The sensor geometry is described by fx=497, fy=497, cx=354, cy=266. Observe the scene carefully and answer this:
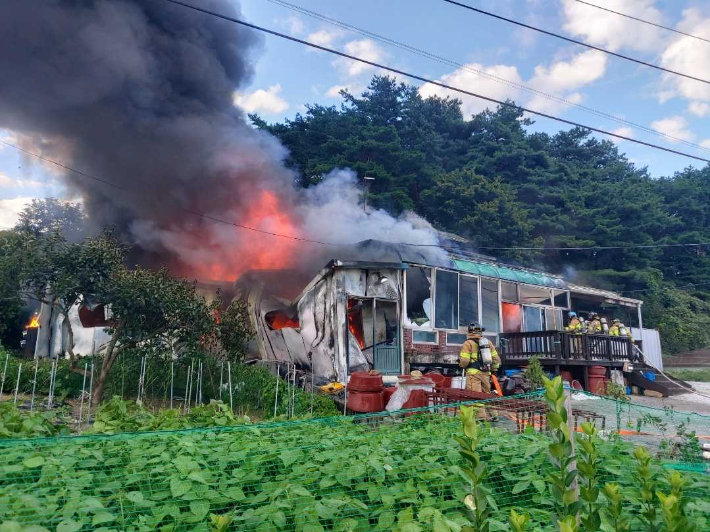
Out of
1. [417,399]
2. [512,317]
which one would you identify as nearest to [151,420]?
[417,399]

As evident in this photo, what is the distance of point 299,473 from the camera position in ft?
11.8

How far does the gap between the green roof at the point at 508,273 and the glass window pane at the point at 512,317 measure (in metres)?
1.08

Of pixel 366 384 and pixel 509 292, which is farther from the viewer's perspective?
pixel 509 292

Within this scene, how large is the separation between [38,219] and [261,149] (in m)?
12.7

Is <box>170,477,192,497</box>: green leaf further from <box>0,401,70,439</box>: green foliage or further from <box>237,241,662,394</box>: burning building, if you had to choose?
<box>237,241,662,394</box>: burning building

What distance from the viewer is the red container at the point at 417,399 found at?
30.2 ft

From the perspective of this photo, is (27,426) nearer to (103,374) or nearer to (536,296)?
(103,374)

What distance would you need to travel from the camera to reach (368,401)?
33.4ft

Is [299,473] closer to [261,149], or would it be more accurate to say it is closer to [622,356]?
[622,356]

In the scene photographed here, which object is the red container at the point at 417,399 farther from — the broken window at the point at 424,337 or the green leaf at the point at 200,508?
the green leaf at the point at 200,508

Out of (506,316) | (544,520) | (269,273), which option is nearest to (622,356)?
(506,316)

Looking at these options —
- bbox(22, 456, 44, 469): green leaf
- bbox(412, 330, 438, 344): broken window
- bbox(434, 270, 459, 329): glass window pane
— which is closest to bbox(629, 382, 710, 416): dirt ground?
bbox(434, 270, 459, 329): glass window pane

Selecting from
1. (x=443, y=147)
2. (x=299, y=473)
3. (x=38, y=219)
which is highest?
(x=443, y=147)

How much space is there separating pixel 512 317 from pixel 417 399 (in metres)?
11.0
